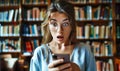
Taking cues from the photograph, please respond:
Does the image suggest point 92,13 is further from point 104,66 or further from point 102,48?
point 104,66

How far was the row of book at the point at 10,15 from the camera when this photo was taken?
4270 mm

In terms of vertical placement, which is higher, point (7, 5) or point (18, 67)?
point (7, 5)

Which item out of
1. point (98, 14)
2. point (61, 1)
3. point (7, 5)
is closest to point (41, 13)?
point (7, 5)

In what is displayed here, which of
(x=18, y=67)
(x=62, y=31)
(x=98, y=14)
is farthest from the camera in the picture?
(x=98, y=14)

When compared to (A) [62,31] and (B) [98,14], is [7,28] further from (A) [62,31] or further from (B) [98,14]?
(A) [62,31]

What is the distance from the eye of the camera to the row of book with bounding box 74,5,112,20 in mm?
4066

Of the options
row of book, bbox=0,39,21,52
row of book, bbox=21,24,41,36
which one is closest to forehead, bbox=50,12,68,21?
row of book, bbox=21,24,41,36

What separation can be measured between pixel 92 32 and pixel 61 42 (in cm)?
311

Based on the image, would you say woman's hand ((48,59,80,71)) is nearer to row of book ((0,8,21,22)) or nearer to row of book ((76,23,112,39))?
row of book ((76,23,112,39))

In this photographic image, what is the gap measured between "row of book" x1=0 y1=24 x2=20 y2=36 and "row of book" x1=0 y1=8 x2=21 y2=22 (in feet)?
0.40

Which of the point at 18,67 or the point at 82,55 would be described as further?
the point at 18,67

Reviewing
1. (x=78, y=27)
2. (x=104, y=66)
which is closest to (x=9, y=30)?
(x=78, y=27)

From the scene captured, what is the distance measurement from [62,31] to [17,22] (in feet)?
11.3

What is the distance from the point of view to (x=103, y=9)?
13.4 ft
